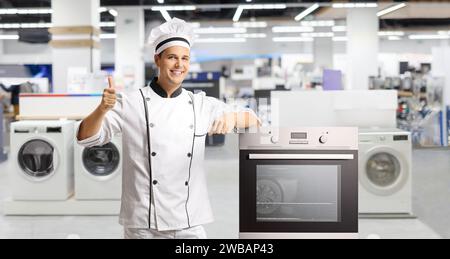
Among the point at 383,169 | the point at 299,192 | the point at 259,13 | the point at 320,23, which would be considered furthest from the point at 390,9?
the point at 299,192

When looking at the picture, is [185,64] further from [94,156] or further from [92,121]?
[94,156]

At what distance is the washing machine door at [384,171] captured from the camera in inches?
194

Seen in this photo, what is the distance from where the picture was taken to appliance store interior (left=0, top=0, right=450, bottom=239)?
61.2 inches

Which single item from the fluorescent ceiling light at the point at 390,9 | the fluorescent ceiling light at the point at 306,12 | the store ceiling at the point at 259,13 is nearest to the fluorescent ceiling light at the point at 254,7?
the store ceiling at the point at 259,13

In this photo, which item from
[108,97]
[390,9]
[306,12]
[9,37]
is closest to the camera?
[108,97]

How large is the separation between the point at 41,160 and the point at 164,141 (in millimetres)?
3687

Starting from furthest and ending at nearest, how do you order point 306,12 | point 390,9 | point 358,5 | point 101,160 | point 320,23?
point 320,23 < point 306,12 < point 390,9 < point 358,5 < point 101,160

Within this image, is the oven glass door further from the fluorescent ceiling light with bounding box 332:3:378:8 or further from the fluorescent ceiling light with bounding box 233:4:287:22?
the fluorescent ceiling light with bounding box 233:4:287:22

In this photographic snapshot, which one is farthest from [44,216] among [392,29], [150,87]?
[392,29]

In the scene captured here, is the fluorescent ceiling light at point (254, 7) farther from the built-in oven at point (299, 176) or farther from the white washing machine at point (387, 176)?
the built-in oven at point (299, 176)

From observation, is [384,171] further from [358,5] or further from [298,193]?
[358,5]

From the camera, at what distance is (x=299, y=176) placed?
161 centimetres

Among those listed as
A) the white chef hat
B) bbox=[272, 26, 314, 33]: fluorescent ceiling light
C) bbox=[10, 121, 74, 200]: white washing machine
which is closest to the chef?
the white chef hat

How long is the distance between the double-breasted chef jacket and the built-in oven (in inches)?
10.1
